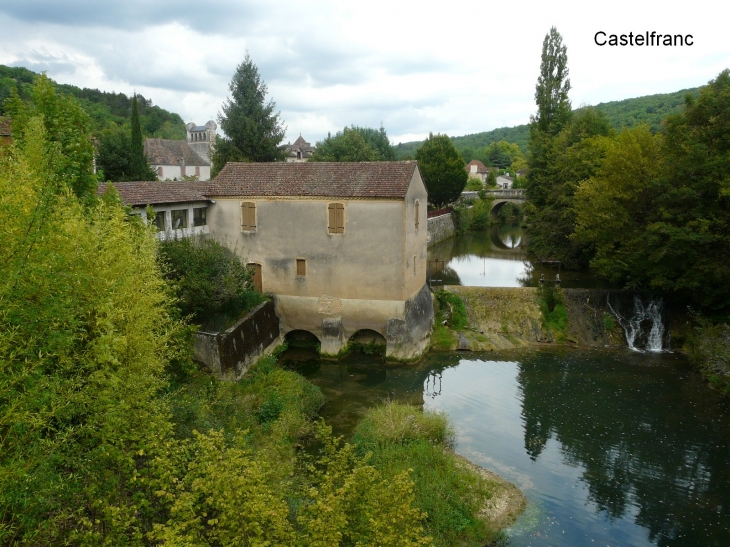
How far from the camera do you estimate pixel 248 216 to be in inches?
939

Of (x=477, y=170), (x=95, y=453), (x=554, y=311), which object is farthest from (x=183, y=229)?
(x=477, y=170)

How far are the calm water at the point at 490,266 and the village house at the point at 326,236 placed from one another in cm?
891

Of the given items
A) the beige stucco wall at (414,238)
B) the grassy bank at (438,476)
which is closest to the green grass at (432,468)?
the grassy bank at (438,476)

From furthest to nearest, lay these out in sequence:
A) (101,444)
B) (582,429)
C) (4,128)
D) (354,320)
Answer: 1. (354,320)
2. (4,128)
3. (582,429)
4. (101,444)

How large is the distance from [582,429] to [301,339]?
12.8 meters

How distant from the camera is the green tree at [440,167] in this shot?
177 feet

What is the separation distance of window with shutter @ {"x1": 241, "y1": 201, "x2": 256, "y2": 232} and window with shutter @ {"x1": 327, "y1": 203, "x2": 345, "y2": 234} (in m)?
3.55

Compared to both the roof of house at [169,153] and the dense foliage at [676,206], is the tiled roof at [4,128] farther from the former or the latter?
the roof of house at [169,153]

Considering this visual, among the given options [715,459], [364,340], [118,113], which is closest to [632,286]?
[715,459]

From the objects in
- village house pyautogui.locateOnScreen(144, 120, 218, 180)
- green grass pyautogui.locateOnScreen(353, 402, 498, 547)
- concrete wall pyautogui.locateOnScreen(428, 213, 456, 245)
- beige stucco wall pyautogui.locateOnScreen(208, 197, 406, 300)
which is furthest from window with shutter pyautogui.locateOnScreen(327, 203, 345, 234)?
village house pyautogui.locateOnScreen(144, 120, 218, 180)

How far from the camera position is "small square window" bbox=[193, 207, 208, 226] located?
23.8 metres

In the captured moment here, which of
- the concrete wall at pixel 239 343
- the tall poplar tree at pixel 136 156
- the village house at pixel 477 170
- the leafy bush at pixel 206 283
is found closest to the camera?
the leafy bush at pixel 206 283

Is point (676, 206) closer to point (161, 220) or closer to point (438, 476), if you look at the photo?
point (438, 476)

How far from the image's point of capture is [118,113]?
3634 inches
